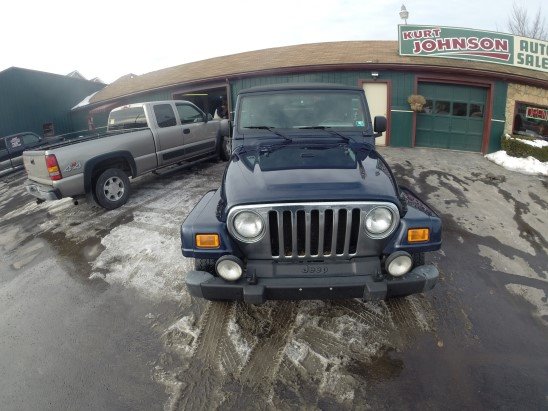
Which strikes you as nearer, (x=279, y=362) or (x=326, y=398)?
(x=326, y=398)

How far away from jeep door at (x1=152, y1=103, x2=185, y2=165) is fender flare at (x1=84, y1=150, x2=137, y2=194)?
715mm

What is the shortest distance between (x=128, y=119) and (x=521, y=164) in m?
10.7

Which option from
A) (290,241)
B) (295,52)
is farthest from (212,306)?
(295,52)

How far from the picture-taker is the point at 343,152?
3393 mm

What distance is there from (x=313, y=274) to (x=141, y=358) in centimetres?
168

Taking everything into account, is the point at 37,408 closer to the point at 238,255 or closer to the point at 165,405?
the point at 165,405

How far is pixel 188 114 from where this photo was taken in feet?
26.2

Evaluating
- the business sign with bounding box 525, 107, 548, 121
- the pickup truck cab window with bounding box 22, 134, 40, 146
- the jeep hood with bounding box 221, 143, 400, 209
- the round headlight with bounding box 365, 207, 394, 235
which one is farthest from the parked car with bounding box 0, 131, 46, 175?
the business sign with bounding box 525, 107, 548, 121

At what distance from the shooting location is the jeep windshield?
406 centimetres

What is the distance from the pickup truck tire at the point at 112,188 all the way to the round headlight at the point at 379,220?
5253 millimetres

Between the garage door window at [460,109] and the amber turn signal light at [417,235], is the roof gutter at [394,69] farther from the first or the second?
the amber turn signal light at [417,235]

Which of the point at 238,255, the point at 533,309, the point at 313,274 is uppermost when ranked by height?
the point at 238,255

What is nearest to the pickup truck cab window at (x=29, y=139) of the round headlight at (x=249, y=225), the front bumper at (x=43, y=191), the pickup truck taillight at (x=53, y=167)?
the front bumper at (x=43, y=191)

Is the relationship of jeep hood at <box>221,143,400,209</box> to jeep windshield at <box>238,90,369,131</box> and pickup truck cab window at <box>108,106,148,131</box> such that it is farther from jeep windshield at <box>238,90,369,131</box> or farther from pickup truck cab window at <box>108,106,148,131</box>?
pickup truck cab window at <box>108,106,148,131</box>
